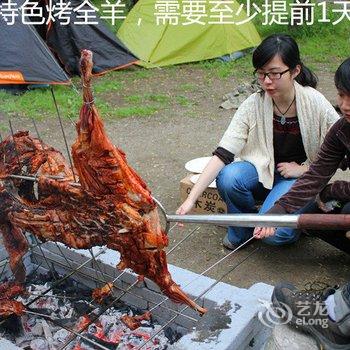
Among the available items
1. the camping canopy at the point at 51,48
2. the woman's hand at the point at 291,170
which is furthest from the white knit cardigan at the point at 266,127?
the camping canopy at the point at 51,48

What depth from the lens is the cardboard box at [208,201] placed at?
4543 millimetres

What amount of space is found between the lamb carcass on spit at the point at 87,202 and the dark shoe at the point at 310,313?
0.56m

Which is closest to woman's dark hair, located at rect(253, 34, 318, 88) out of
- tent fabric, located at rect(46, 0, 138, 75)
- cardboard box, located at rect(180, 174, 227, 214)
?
cardboard box, located at rect(180, 174, 227, 214)

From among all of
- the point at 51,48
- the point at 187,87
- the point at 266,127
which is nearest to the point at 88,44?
the point at 51,48

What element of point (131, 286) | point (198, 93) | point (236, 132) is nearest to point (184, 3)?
point (198, 93)

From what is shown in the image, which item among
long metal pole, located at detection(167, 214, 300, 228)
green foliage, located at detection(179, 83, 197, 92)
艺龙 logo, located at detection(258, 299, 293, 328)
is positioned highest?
long metal pole, located at detection(167, 214, 300, 228)

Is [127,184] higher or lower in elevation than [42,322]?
higher

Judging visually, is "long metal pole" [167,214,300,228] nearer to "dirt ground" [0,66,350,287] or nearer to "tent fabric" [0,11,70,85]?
"dirt ground" [0,66,350,287]

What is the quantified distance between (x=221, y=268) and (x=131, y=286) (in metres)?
1.17

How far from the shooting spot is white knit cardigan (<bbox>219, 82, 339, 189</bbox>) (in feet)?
12.5

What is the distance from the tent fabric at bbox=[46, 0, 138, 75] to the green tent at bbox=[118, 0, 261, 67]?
0.55 meters

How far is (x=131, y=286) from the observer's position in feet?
10.2

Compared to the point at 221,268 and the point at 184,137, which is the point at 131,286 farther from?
the point at 184,137

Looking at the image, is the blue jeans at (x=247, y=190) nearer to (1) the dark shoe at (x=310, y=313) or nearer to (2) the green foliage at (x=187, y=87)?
(1) the dark shoe at (x=310, y=313)
